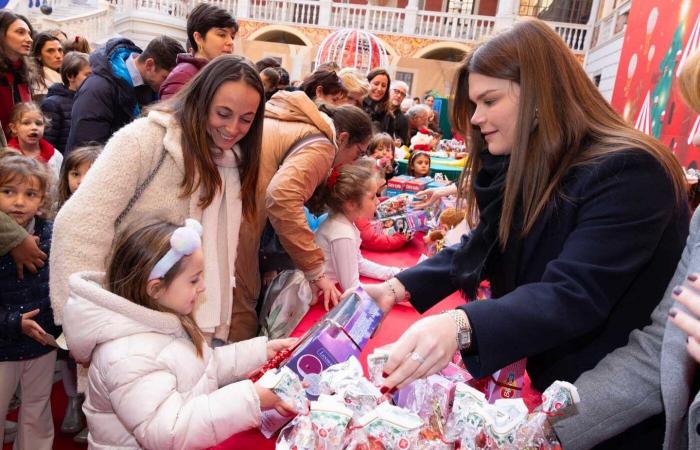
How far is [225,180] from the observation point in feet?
6.07

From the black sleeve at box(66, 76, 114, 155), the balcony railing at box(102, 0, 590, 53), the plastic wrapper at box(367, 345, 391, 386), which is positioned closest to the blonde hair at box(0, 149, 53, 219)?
the black sleeve at box(66, 76, 114, 155)

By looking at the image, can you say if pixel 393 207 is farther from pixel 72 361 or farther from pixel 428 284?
pixel 72 361

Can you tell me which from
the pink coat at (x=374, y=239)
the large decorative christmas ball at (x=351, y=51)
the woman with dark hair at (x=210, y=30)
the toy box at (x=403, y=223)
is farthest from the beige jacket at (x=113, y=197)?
the large decorative christmas ball at (x=351, y=51)

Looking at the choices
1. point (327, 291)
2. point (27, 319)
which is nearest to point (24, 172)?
point (27, 319)

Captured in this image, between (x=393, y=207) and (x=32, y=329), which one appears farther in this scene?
(x=393, y=207)

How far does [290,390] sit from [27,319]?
4.65 ft

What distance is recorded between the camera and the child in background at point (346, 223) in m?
2.46

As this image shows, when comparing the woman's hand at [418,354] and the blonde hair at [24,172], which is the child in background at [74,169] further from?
the woman's hand at [418,354]

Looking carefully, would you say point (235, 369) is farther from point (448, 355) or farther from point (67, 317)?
point (448, 355)

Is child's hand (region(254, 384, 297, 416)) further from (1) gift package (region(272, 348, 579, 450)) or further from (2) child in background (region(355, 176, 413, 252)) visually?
(2) child in background (region(355, 176, 413, 252))

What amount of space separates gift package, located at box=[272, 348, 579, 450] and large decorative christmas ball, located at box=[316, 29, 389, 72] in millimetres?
12512

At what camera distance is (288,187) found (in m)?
2.10

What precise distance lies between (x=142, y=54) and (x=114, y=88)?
25 centimetres

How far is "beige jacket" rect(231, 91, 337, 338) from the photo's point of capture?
2117mm
